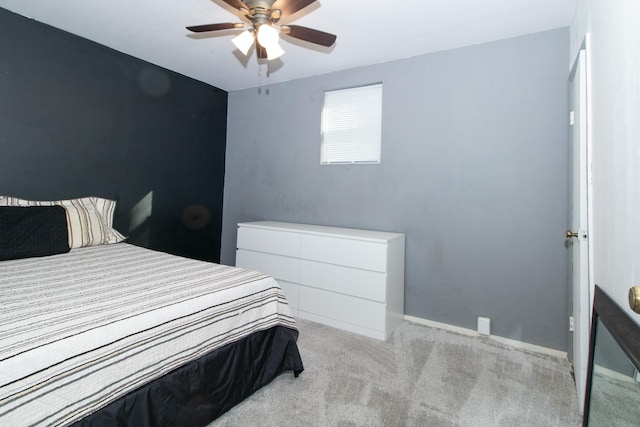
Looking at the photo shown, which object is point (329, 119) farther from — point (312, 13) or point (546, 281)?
point (546, 281)

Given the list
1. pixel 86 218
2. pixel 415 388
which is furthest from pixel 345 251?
pixel 86 218

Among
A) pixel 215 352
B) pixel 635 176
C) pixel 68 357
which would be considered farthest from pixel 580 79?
pixel 68 357

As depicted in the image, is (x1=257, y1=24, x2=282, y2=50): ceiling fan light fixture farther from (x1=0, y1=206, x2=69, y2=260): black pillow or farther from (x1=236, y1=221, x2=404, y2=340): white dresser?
(x1=0, y1=206, x2=69, y2=260): black pillow

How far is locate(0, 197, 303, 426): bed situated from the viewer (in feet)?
3.32

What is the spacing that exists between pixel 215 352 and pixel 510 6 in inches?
104

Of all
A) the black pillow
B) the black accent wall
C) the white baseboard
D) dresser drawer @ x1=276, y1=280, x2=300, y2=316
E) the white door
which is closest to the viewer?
the white door

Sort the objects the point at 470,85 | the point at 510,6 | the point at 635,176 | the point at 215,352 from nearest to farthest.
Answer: the point at 635,176
the point at 215,352
the point at 510,6
the point at 470,85

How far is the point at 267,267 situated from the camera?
9.96 feet

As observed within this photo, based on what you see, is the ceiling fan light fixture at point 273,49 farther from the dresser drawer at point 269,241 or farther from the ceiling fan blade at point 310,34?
the dresser drawer at point 269,241

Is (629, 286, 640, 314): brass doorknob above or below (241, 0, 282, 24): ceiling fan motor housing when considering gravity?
below

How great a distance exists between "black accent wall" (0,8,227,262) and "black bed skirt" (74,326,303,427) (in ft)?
6.83

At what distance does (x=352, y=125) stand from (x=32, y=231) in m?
2.60

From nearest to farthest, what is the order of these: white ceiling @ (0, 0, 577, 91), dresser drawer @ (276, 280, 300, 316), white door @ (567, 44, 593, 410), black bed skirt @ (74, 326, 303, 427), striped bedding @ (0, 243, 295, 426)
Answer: striped bedding @ (0, 243, 295, 426)
black bed skirt @ (74, 326, 303, 427)
white door @ (567, 44, 593, 410)
white ceiling @ (0, 0, 577, 91)
dresser drawer @ (276, 280, 300, 316)

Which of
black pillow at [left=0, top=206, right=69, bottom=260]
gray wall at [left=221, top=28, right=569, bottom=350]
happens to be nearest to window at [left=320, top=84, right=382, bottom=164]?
gray wall at [left=221, top=28, right=569, bottom=350]
